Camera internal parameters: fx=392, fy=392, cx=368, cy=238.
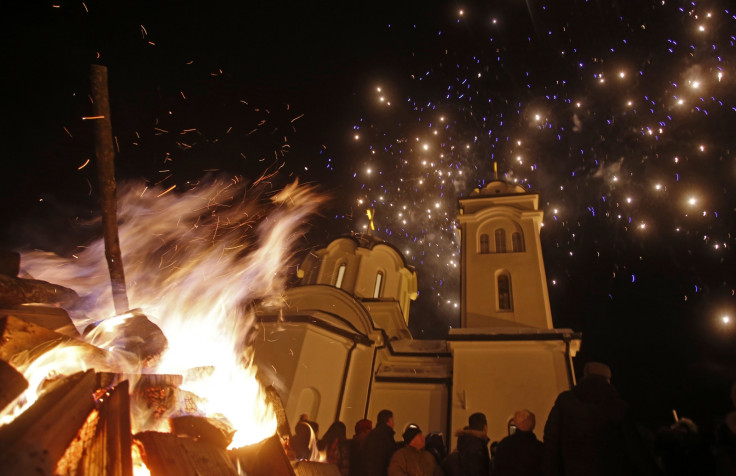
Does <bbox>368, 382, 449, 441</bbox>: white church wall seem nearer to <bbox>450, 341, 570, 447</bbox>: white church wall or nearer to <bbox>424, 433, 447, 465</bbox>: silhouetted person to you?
<bbox>450, 341, 570, 447</bbox>: white church wall

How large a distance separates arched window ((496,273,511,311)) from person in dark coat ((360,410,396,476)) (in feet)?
39.8

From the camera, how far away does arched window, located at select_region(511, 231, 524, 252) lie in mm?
17622

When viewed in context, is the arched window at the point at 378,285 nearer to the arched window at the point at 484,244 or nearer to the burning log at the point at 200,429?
the arched window at the point at 484,244

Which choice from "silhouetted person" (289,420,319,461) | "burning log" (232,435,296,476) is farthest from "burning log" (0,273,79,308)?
"silhouetted person" (289,420,319,461)

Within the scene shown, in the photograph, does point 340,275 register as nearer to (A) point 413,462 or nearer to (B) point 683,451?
(A) point 413,462

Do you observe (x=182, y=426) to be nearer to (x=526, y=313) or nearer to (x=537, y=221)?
(x=526, y=313)

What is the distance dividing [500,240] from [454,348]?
21.2 ft

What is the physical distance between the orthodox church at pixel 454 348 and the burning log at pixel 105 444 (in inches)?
377

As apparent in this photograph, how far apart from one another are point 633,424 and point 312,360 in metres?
10.9

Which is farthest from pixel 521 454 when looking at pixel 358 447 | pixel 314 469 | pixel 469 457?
pixel 314 469

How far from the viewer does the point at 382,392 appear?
15.2 metres

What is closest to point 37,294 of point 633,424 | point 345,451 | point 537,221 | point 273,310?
point 345,451

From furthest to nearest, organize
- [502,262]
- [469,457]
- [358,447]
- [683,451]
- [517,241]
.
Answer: [517,241] → [502,262] → [358,447] → [469,457] → [683,451]

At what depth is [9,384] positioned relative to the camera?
297cm
